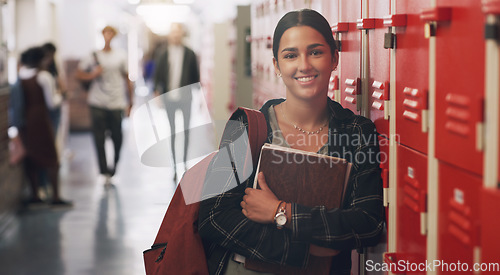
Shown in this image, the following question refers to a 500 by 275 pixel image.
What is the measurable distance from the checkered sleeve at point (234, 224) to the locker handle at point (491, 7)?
26.7 inches

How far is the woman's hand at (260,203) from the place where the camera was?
5.17 feet

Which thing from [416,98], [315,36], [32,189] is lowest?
[32,189]

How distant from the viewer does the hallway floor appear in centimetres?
373

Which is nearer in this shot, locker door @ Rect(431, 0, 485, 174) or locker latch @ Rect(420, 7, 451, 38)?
locker door @ Rect(431, 0, 485, 174)

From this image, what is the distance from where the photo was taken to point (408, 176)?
163 cm

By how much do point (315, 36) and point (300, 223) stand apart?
46cm

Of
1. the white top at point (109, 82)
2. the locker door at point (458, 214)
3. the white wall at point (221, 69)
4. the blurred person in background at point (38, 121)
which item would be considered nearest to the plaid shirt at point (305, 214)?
the locker door at point (458, 214)

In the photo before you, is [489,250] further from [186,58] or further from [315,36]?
[186,58]

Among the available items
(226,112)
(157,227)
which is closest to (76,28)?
(226,112)

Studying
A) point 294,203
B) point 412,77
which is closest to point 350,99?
point 412,77

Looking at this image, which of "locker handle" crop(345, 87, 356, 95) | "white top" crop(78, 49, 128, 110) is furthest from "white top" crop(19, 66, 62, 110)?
"locker handle" crop(345, 87, 356, 95)

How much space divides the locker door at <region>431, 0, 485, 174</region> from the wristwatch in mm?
397

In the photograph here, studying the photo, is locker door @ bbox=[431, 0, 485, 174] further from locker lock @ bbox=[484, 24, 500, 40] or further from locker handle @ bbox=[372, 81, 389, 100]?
locker handle @ bbox=[372, 81, 389, 100]

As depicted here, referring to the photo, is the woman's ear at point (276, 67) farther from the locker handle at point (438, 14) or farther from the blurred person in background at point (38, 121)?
the blurred person in background at point (38, 121)
